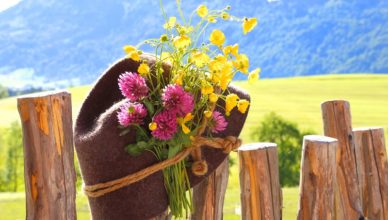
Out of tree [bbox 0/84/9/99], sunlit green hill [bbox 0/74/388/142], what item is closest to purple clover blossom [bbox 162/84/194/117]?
sunlit green hill [bbox 0/74/388/142]

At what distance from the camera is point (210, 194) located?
2828 millimetres

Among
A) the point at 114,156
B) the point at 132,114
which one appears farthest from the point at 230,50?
the point at 114,156

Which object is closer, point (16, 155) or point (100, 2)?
point (16, 155)

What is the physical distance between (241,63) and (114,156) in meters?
0.53

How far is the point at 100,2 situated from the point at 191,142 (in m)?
155

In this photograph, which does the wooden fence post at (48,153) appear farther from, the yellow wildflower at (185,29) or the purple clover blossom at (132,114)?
the yellow wildflower at (185,29)

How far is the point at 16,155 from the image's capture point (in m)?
26.0

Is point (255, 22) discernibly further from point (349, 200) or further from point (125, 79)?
point (349, 200)

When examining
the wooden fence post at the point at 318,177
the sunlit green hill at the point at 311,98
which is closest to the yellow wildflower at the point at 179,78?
the wooden fence post at the point at 318,177

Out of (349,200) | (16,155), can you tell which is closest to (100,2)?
(16,155)

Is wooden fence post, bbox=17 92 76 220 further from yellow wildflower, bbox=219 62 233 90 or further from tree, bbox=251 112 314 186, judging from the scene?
tree, bbox=251 112 314 186

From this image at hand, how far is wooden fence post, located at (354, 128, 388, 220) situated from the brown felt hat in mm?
1379

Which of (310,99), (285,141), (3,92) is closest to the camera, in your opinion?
(285,141)

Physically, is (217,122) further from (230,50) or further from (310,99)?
(310,99)
